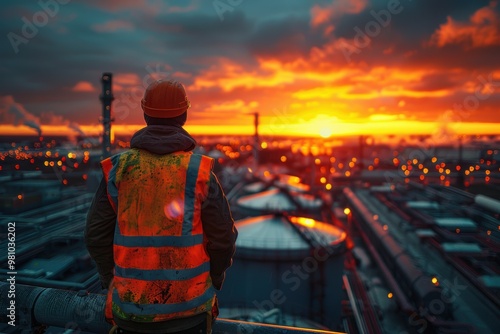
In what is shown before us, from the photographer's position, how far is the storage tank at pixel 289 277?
10.8 meters

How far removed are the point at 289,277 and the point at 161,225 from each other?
9981 mm

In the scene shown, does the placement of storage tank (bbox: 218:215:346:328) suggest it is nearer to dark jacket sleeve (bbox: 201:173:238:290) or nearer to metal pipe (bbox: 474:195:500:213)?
dark jacket sleeve (bbox: 201:173:238:290)

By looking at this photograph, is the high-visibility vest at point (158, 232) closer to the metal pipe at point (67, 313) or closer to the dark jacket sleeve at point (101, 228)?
the dark jacket sleeve at point (101, 228)

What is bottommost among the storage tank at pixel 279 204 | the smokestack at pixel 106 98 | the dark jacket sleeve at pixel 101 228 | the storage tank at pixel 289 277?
the storage tank at pixel 289 277

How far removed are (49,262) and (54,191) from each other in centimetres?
191

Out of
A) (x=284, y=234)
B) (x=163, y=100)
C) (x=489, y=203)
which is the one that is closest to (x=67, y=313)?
(x=163, y=100)

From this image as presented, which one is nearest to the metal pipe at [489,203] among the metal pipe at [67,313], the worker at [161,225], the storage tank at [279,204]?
the storage tank at [279,204]

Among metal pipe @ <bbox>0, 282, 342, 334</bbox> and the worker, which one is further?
metal pipe @ <bbox>0, 282, 342, 334</bbox>

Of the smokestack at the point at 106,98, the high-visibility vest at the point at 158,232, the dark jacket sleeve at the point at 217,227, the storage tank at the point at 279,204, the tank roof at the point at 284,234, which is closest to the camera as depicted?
the high-visibility vest at the point at 158,232

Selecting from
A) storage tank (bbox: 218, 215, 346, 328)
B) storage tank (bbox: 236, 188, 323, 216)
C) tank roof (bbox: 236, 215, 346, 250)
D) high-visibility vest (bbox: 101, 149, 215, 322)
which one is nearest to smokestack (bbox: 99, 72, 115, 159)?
tank roof (bbox: 236, 215, 346, 250)

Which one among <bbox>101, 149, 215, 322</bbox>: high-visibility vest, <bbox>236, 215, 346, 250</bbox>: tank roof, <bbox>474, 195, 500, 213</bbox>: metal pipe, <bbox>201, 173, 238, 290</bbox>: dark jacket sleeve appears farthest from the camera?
<bbox>474, 195, 500, 213</bbox>: metal pipe

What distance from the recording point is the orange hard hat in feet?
6.39

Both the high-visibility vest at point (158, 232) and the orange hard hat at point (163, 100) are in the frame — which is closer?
the high-visibility vest at point (158, 232)

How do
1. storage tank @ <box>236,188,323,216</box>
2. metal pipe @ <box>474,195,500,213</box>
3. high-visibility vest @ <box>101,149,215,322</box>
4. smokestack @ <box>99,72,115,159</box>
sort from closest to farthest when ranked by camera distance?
high-visibility vest @ <box>101,149,215,322</box> < smokestack @ <box>99,72,115,159</box> < metal pipe @ <box>474,195,500,213</box> < storage tank @ <box>236,188,323,216</box>
